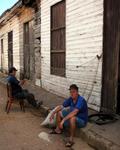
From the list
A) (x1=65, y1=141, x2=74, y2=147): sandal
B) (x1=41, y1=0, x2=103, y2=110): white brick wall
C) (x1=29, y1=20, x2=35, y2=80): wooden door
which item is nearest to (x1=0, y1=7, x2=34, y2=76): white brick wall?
(x1=29, y1=20, x2=35, y2=80): wooden door

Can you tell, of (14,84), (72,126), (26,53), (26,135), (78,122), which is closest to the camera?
(72,126)

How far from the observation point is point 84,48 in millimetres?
9766

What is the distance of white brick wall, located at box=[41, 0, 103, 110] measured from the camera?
8.91 m

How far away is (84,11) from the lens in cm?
970

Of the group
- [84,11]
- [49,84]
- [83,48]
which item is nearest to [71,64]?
[83,48]

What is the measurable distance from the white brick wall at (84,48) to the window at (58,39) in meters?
0.34

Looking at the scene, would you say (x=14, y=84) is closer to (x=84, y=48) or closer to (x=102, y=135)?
(x=84, y=48)

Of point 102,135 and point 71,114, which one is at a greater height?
point 71,114

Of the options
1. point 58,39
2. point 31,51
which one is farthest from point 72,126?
point 31,51

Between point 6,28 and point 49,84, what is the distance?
1245 cm

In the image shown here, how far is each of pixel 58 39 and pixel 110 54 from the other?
426 cm

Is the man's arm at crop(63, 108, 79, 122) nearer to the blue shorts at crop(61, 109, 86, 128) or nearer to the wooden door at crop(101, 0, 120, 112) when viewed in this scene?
the blue shorts at crop(61, 109, 86, 128)

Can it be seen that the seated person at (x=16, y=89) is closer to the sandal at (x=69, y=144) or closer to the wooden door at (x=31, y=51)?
the sandal at (x=69, y=144)

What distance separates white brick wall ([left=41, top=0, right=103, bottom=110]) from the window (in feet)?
1.13
